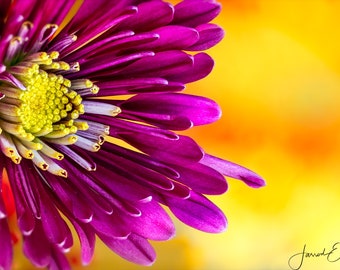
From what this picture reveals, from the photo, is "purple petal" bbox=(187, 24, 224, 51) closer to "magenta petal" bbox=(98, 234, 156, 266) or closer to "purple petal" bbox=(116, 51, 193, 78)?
"purple petal" bbox=(116, 51, 193, 78)

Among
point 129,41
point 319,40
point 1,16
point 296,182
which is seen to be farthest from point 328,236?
point 1,16

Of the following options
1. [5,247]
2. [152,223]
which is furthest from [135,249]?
[5,247]

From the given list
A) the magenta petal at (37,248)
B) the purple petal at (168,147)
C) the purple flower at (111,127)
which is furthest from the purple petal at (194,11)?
the magenta petal at (37,248)

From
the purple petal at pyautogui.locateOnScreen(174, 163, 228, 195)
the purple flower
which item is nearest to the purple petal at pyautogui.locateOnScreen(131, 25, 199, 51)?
the purple flower

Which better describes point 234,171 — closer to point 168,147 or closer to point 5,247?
point 168,147

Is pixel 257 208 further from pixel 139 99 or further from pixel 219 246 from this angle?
pixel 139 99

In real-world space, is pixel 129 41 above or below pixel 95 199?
above
